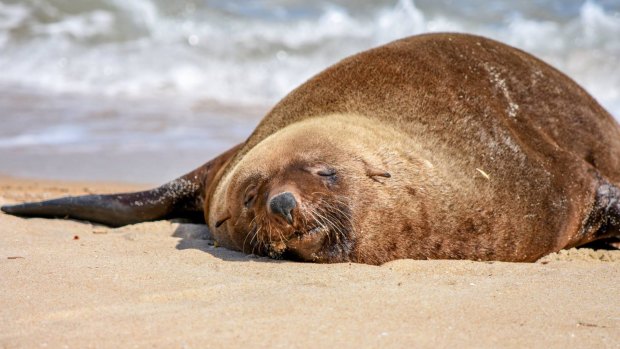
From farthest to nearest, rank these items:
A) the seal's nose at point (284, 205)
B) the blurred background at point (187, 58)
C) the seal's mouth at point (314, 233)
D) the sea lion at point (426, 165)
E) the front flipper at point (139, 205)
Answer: the blurred background at point (187, 58) → the front flipper at point (139, 205) → the sea lion at point (426, 165) → the seal's mouth at point (314, 233) → the seal's nose at point (284, 205)

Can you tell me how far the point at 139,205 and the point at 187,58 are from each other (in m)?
11.9

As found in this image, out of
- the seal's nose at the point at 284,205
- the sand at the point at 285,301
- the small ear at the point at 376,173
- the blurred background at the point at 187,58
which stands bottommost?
the sand at the point at 285,301

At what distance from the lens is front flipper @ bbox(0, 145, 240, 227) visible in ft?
21.8

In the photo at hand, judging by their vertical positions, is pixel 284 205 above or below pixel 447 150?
below

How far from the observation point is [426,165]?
4.97 m

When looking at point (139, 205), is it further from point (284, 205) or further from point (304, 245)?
point (284, 205)

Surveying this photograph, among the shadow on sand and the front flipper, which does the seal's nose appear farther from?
the front flipper

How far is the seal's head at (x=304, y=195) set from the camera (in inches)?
178

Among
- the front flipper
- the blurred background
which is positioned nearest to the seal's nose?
the front flipper

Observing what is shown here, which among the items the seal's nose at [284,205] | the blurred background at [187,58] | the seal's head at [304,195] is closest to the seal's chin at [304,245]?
the seal's head at [304,195]

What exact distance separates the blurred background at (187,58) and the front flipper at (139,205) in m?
3.46

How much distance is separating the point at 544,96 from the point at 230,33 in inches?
577

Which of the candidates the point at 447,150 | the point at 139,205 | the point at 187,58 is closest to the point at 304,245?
the point at 447,150

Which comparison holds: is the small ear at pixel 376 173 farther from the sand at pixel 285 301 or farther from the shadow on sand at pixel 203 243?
the shadow on sand at pixel 203 243
